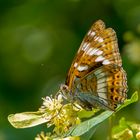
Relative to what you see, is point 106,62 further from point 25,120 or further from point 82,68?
point 25,120

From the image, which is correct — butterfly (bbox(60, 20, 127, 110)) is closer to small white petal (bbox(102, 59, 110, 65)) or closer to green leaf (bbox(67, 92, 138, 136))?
small white petal (bbox(102, 59, 110, 65))

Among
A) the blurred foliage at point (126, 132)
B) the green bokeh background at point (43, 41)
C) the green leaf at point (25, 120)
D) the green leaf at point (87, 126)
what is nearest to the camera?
the green leaf at point (87, 126)

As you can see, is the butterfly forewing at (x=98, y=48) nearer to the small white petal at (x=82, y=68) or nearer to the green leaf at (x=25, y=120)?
the small white petal at (x=82, y=68)

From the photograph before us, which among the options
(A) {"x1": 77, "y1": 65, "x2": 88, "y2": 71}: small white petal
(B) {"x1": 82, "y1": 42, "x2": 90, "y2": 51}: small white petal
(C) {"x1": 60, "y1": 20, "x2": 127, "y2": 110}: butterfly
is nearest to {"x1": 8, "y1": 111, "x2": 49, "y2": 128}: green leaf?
(C) {"x1": 60, "y1": 20, "x2": 127, "y2": 110}: butterfly

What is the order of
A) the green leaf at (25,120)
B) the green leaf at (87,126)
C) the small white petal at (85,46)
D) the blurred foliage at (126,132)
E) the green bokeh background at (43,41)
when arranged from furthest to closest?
the green bokeh background at (43,41) → the small white petal at (85,46) → the green leaf at (25,120) → the blurred foliage at (126,132) → the green leaf at (87,126)

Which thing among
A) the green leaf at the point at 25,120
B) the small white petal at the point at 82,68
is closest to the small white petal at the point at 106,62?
the small white petal at the point at 82,68

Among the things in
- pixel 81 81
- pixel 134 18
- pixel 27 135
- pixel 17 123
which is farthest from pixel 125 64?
pixel 17 123

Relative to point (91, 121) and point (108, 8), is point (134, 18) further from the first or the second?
point (91, 121)
